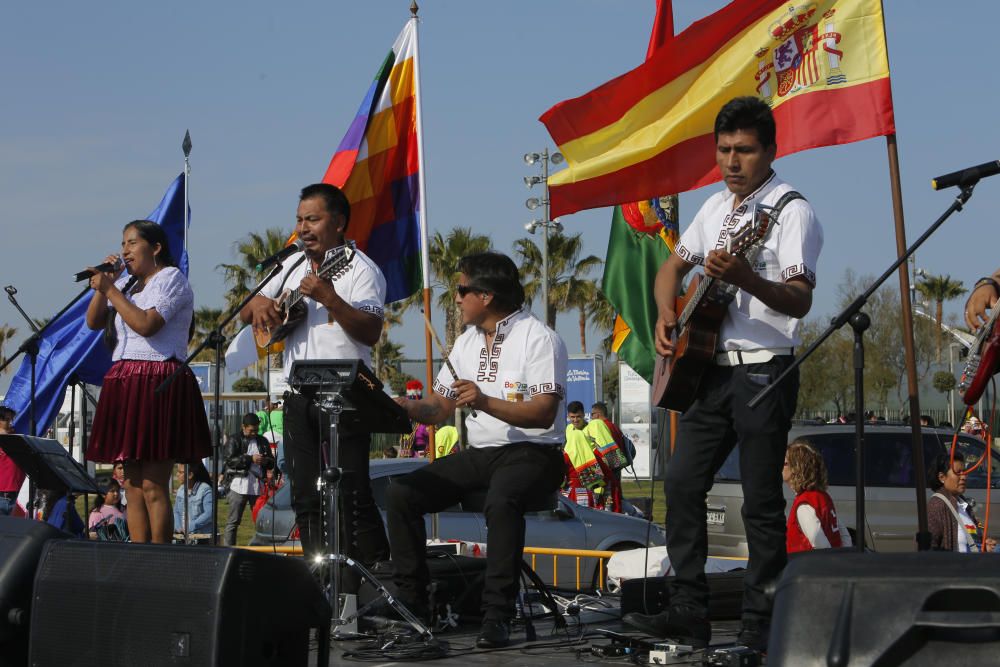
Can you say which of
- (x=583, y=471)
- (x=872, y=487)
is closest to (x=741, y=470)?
(x=872, y=487)

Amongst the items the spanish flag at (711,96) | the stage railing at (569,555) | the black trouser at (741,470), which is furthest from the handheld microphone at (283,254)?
the stage railing at (569,555)

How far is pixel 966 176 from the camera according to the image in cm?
493

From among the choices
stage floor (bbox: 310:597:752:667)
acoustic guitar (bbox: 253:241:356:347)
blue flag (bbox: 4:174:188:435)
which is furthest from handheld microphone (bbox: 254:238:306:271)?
blue flag (bbox: 4:174:188:435)

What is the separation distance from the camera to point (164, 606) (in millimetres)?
4012

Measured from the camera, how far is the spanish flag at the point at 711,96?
7.05 meters

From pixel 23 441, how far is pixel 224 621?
11.3 ft

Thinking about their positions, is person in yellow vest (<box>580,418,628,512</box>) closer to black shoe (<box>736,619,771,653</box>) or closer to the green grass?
the green grass

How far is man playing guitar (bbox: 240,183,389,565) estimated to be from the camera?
6445 millimetres

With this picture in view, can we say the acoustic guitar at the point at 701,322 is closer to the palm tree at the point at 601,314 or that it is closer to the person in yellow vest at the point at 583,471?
the person in yellow vest at the point at 583,471

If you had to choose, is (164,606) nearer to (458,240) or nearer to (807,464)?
(807,464)

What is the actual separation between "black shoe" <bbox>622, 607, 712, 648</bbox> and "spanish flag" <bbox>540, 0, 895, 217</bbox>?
296 centimetres

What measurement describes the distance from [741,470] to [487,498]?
4.43 feet

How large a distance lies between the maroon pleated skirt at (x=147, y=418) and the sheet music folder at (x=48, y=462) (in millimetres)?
174

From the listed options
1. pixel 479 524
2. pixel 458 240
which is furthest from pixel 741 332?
pixel 458 240
